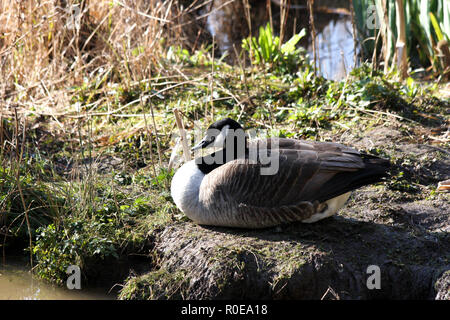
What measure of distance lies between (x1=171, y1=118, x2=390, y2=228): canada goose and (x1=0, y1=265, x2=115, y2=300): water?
3.46 ft

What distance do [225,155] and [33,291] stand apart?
1.95 metres

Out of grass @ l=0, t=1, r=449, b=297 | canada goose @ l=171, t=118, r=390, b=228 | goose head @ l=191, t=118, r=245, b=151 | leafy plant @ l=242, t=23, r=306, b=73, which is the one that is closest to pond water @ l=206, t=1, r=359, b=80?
leafy plant @ l=242, t=23, r=306, b=73

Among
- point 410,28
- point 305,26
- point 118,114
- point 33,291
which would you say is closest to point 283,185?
point 33,291

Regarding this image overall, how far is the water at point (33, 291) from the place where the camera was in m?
4.47

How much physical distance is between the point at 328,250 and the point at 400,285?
0.57 meters

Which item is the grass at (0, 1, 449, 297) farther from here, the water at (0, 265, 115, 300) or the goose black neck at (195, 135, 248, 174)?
the goose black neck at (195, 135, 248, 174)

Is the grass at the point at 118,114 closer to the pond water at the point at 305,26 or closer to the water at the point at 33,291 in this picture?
the water at the point at 33,291

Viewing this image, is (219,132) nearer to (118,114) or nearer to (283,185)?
(283,185)

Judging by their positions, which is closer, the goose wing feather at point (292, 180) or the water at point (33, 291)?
the goose wing feather at point (292, 180)

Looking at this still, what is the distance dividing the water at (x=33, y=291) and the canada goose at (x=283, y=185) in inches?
41.6

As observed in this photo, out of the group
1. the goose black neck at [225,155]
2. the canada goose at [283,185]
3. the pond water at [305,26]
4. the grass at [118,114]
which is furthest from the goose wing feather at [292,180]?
the pond water at [305,26]
